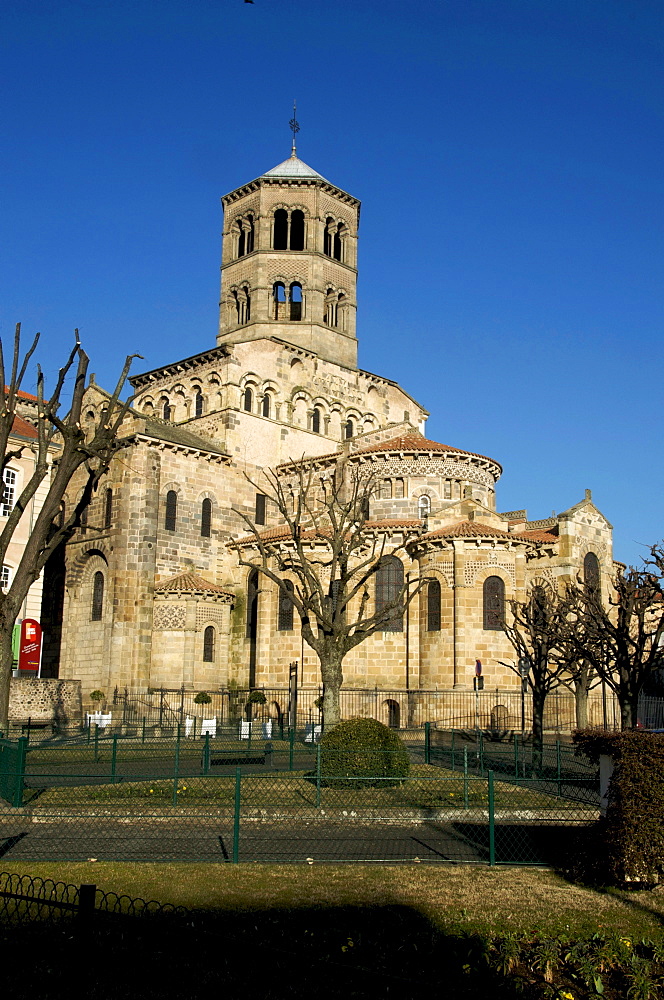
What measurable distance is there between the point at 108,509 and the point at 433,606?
15.3 m

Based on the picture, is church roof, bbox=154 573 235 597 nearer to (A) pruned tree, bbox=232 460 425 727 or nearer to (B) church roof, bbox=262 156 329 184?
(A) pruned tree, bbox=232 460 425 727

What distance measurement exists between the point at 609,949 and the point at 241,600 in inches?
1362

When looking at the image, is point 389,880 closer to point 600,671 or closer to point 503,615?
point 600,671

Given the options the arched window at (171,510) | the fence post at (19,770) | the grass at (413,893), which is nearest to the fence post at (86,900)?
the grass at (413,893)

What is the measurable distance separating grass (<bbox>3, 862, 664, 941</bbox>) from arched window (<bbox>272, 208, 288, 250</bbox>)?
4363 centimetres

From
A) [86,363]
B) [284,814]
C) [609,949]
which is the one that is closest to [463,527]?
[86,363]

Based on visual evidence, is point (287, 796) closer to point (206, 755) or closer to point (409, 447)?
point (206, 755)

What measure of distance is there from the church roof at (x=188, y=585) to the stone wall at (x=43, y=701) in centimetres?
550

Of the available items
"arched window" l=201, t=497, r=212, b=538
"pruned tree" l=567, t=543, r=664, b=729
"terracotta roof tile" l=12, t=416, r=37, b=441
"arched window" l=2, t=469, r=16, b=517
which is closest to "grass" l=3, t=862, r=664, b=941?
"pruned tree" l=567, t=543, r=664, b=729

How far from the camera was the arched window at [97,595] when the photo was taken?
41.3 metres

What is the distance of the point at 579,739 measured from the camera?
47.8ft

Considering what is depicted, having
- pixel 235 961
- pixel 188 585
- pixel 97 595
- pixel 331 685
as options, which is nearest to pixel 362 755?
pixel 331 685

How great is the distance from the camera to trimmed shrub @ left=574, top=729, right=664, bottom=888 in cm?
1173

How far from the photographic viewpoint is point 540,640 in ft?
96.5
